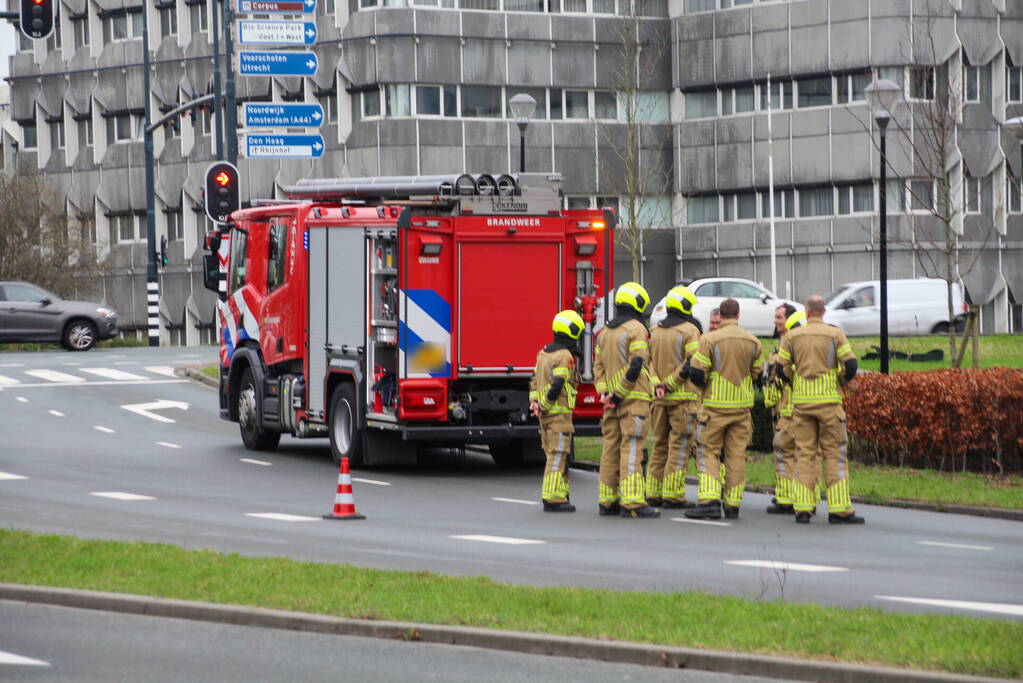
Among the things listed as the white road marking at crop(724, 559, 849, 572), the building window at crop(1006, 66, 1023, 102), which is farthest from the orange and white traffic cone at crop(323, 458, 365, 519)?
the building window at crop(1006, 66, 1023, 102)

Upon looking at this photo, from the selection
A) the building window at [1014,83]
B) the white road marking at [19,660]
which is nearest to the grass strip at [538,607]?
the white road marking at [19,660]

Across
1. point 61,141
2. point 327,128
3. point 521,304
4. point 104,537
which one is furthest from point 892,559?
point 61,141

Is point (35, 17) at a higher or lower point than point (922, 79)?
lower

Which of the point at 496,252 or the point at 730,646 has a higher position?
the point at 496,252

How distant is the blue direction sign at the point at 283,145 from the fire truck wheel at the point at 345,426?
6.49 m

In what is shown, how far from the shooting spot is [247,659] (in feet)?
30.0

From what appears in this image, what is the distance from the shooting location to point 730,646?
886 cm

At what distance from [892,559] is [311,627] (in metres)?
5.08

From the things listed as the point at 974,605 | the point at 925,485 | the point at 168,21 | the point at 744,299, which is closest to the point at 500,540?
the point at 974,605

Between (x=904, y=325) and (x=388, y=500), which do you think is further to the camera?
(x=904, y=325)

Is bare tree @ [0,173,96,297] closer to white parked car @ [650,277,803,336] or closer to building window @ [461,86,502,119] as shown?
building window @ [461,86,502,119]

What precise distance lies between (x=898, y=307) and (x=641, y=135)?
19.6 metres

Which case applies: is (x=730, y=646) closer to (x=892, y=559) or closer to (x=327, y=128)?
(x=892, y=559)

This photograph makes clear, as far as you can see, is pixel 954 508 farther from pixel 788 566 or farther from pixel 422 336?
pixel 422 336
